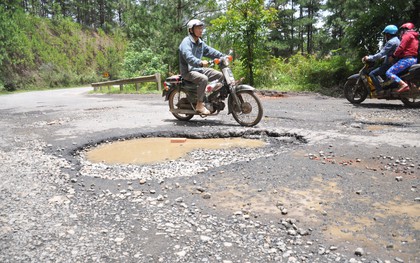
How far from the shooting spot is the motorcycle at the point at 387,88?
26.2 feet

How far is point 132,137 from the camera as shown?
5.74 metres

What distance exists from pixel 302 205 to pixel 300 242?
60cm

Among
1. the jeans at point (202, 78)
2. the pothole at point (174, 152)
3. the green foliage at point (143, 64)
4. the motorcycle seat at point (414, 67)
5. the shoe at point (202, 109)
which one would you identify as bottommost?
the pothole at point (174, 152)

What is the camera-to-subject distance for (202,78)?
6613 mm

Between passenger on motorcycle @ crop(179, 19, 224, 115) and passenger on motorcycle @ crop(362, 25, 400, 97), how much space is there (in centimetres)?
429

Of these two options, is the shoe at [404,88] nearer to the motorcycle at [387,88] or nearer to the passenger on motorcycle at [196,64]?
the motorcycle at [387,88]

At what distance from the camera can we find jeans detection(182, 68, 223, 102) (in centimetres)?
663

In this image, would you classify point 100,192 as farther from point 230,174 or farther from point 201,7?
point 201,7

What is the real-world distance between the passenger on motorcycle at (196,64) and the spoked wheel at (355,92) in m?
4.38

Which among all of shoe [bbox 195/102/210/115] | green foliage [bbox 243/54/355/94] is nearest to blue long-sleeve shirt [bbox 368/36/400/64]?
green foliage [bbox 243/54/355/94]

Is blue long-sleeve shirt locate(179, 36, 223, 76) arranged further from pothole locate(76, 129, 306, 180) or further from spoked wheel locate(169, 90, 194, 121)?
pothole locate(76, 129, 306, 180)

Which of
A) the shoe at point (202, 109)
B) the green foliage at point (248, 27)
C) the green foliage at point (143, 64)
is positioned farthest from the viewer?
the green foliage at point (143, 64)

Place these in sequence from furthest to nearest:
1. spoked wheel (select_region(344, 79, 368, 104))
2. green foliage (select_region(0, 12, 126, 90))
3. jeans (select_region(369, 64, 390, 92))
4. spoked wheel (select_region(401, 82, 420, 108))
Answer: green foliage (select_region(0, 12, 126, 90)) → spoked wheel (select_region(344, 79, 368, 104)) → jeans (select_region(369, 64, 390, 92)) → spoked wheel (select_region(401, 82, 420, 108))

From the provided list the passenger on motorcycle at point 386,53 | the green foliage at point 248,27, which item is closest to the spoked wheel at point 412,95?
the passenger on motorcycle at point 386,53
